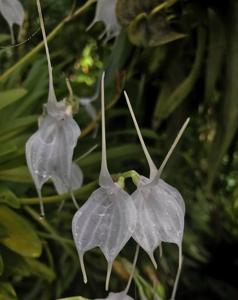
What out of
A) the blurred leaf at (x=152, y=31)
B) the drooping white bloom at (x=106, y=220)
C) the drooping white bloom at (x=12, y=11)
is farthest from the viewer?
the blurred leaf at (x=152, y=31)

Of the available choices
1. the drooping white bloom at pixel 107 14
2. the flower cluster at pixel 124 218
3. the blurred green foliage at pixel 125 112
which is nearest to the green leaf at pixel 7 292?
the blurred green foliage at pixel 125 112

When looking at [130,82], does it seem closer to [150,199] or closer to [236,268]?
[150,199]

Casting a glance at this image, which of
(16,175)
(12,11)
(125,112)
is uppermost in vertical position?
(12,11)

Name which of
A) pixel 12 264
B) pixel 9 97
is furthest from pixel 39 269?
pixel 9 97

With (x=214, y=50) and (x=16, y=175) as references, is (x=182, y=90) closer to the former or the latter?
(x=214, y=50)

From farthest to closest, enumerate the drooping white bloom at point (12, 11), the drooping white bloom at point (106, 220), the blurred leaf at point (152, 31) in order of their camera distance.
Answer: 1. the blurred leaf at point (152, 31)
2. the drooping white bloom at point (12, 11)
3. the drooping white bloom at point (106, 220)

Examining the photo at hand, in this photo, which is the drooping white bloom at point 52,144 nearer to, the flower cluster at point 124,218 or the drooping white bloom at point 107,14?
the flower cluster at point 124,218

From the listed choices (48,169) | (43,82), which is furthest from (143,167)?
(48,169)

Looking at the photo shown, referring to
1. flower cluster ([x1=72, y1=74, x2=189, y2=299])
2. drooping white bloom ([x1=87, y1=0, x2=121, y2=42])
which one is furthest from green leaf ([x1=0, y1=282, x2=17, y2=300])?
drooping white bloom ([x1=87, y1=0, x2=121, y2=42])
